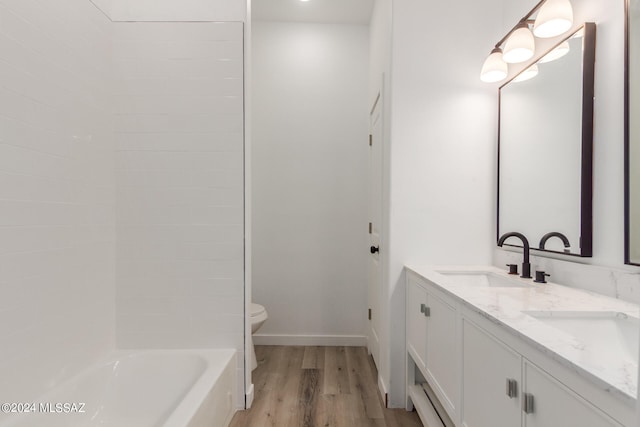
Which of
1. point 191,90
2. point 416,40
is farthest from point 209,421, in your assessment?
point 416,40

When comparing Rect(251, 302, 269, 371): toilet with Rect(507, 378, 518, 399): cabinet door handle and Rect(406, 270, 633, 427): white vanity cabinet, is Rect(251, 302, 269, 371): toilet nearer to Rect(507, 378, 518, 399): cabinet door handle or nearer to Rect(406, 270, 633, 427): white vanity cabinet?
Rect(406, 270, 633, 427): white vanity cabinet

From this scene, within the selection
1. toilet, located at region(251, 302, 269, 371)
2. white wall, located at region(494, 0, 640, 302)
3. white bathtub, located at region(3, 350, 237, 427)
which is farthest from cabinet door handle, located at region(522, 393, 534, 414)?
toilet, located at region(251, 302, 269, 371)

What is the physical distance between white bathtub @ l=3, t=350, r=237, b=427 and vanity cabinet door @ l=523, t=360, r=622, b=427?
46.8 inches

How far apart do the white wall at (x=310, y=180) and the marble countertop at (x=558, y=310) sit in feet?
4.86

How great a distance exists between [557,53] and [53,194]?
2348 mm

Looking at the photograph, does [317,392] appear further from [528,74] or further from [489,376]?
[528,74]

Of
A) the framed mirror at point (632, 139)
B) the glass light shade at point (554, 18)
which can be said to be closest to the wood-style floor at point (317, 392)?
the framed mirror at point (632, 139)

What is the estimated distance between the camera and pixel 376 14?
2807mm

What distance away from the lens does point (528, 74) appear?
1.84m

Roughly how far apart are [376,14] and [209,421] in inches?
115

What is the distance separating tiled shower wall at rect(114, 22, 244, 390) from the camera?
2109 mm

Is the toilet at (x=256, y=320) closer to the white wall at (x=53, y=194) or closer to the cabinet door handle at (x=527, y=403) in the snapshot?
the white wall at (x=53, y=194)

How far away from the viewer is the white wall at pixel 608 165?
1.29m

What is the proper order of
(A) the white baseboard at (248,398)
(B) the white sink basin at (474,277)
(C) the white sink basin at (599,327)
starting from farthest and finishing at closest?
(A) the white baseboard at (248,398) < (B) the white sink basin at (474,277) < (C) the white sink basin at (599,327)
